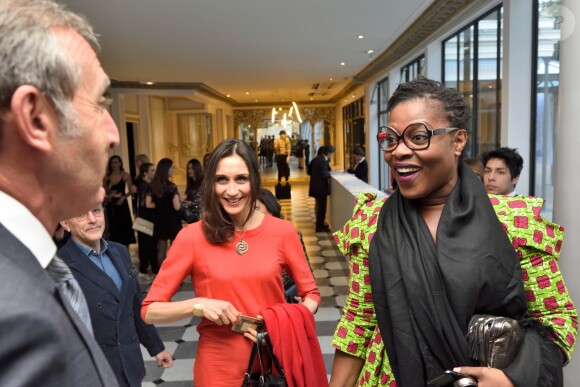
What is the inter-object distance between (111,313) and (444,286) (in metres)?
1.45

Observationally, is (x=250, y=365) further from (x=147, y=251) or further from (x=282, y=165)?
(x=282, y=165)

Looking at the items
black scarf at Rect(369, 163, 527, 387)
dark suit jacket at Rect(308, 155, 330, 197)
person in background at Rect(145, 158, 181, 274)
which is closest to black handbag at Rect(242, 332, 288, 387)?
black scarf at Rect(369, 163, 527, 387)

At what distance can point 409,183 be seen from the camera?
1.27m

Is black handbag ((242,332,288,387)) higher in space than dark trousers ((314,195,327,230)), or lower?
higher

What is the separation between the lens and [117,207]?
20.5ft

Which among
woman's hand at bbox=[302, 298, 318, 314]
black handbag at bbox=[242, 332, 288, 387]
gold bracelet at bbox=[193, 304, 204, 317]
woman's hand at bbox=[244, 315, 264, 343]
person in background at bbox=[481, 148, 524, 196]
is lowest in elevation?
black handbag at bbox=[242, 332, 288, 387]

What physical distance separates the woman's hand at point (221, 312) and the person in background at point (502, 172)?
7.71ft

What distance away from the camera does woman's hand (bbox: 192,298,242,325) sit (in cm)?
163

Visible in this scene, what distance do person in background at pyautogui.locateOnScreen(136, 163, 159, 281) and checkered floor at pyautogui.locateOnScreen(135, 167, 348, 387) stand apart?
34 cm

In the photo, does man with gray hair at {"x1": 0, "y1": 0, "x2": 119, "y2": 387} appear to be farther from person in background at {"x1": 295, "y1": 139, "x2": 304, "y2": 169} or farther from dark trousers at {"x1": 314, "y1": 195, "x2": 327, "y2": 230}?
person in background at {"x1": 295, "y1": 139, "x2": 304, "y2": 169}

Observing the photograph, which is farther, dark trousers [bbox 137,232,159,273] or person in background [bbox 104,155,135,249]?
person in background [bbox 104,155,135,249]

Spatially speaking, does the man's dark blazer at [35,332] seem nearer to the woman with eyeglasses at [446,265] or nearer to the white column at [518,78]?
the woman with eyeglasses at [446,265]

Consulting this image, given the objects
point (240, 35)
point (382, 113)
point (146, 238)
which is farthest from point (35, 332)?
point (382, 113)

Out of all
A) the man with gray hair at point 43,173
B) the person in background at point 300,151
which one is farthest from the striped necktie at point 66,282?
the person in background at point 300,151
